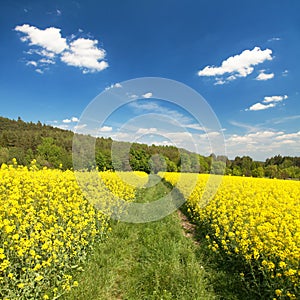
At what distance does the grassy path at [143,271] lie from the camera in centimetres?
476

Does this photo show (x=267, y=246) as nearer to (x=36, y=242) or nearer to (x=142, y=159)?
(x=36, y=242)

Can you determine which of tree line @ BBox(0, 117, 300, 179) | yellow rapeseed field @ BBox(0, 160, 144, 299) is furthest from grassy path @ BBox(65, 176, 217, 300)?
tree line @ BBox(0, 117, 300, 179)

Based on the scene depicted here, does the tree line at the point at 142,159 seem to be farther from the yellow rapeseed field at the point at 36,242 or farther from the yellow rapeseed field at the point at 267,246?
the yellow rapeseed field at the point at 267,246

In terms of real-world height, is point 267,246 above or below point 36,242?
above

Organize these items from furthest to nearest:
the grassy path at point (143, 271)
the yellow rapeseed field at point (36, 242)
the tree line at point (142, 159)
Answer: the tree line at point (142, 159)
the grassy path at point (143, 271)
the yellow rapeseed field at point (36, 242)

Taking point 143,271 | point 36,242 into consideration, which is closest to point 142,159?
point 143,271

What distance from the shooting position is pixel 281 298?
3965 mm

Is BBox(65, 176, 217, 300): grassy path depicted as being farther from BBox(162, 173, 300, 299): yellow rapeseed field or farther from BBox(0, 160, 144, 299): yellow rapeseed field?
BBox(162, 173, 300, 299): yellow rapeseed field

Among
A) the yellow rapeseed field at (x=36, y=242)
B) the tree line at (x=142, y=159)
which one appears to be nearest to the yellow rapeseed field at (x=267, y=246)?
the yellow rapeseed field at (x=36, y=242)

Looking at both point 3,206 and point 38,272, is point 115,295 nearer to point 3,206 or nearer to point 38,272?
point 38,272

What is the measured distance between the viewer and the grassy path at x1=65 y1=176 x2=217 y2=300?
4.76m

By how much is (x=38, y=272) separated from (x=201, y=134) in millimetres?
7859

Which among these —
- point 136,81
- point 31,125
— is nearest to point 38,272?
point 136,81

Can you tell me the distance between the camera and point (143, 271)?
5.68 m
